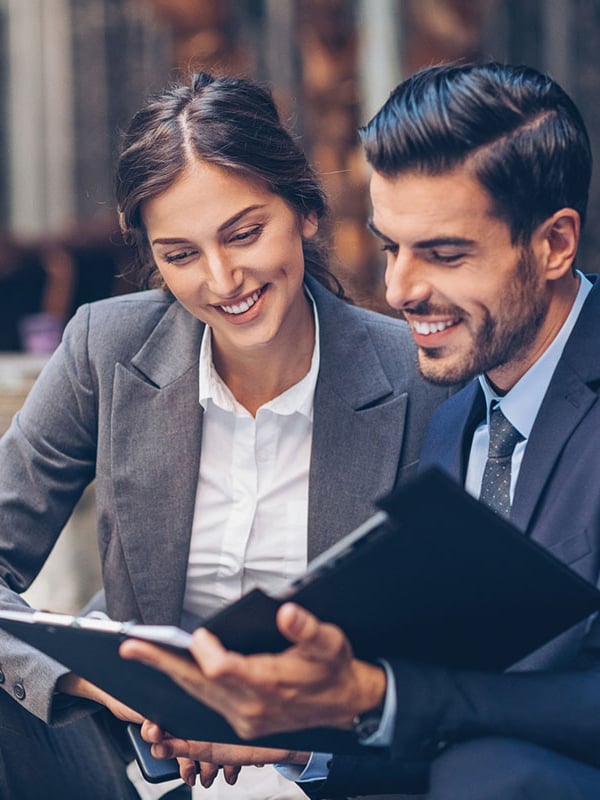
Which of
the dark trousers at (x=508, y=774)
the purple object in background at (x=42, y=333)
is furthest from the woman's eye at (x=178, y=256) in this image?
the purple object in background at (x=42, y=333)

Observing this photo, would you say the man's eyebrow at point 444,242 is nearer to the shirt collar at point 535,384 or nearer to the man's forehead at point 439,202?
the man's forehead at point 439,202

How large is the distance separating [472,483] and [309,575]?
0.72 meters

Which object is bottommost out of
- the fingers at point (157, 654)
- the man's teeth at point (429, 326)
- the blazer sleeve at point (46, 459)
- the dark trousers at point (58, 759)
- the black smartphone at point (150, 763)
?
the dark trousers at point (58, 759)

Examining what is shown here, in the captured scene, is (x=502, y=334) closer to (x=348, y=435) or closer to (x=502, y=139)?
(x=502, y=139)

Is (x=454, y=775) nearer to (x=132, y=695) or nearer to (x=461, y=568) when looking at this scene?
(x=461, y=568)

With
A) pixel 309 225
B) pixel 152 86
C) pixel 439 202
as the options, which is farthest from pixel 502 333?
pixel 152 86

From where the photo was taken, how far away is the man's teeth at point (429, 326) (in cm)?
187

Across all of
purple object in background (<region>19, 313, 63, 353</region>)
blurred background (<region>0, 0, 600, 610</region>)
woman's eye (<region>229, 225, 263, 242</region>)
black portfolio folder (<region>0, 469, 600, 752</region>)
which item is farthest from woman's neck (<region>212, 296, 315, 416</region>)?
purple object in background (<region>19, 313, 63, 353</region>)

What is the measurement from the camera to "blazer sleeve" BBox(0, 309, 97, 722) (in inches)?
91.4

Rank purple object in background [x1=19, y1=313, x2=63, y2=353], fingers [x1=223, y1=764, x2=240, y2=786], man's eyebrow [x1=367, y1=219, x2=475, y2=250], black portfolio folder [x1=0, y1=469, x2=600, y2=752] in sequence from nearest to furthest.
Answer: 1. black portfolio folder [x1=0, y1=469, x2=600, y2=752]
2. man's eyebrow [x1=367, y1=219, x2=475, y2=250]
3. fingers [x1=223, y1=764, x2=240, y2=786]
4. purple object in background [x1=19, y1=313, x2=63, y2=353]

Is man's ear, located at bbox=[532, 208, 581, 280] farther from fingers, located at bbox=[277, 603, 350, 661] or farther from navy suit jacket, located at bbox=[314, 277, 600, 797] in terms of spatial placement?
fingers, located at bbox=[277, 603, 350, 661]

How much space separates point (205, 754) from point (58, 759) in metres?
0.37

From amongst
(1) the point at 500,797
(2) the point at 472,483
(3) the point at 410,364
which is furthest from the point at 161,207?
(1) the point at 500,797

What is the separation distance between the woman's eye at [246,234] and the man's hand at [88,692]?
0.81 metres
